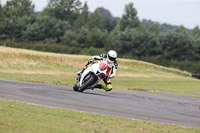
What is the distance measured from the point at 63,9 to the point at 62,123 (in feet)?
380

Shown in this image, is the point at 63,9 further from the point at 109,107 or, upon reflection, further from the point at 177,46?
the point at 109,107

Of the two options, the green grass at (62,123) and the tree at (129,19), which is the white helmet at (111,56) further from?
the tree at (129,19)

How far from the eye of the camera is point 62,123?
28.0 ft

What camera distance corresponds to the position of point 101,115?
1025 cm

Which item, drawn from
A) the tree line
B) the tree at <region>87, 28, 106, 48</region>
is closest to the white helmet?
the tree line

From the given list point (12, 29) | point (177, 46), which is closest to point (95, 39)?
point (177, 46)

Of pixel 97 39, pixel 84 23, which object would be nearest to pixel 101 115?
pixel 97 39

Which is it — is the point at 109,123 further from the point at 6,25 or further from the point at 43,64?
the point at 6,25

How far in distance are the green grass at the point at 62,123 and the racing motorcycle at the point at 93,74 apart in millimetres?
4844

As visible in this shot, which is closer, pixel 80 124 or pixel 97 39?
pixel 80 124

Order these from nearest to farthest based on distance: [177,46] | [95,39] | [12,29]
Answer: [12,29] < [177,46] < [95,39]

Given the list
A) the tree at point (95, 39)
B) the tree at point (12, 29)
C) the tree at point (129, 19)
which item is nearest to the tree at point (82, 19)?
the tree at point (95, 39)

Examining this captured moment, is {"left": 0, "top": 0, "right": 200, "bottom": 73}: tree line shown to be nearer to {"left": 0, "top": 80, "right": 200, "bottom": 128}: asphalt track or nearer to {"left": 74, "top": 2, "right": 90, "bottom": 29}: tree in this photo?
{"left": 74, "top": 2, "right": 90, "bottom": 29}: tree

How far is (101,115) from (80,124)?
64.2 inches
